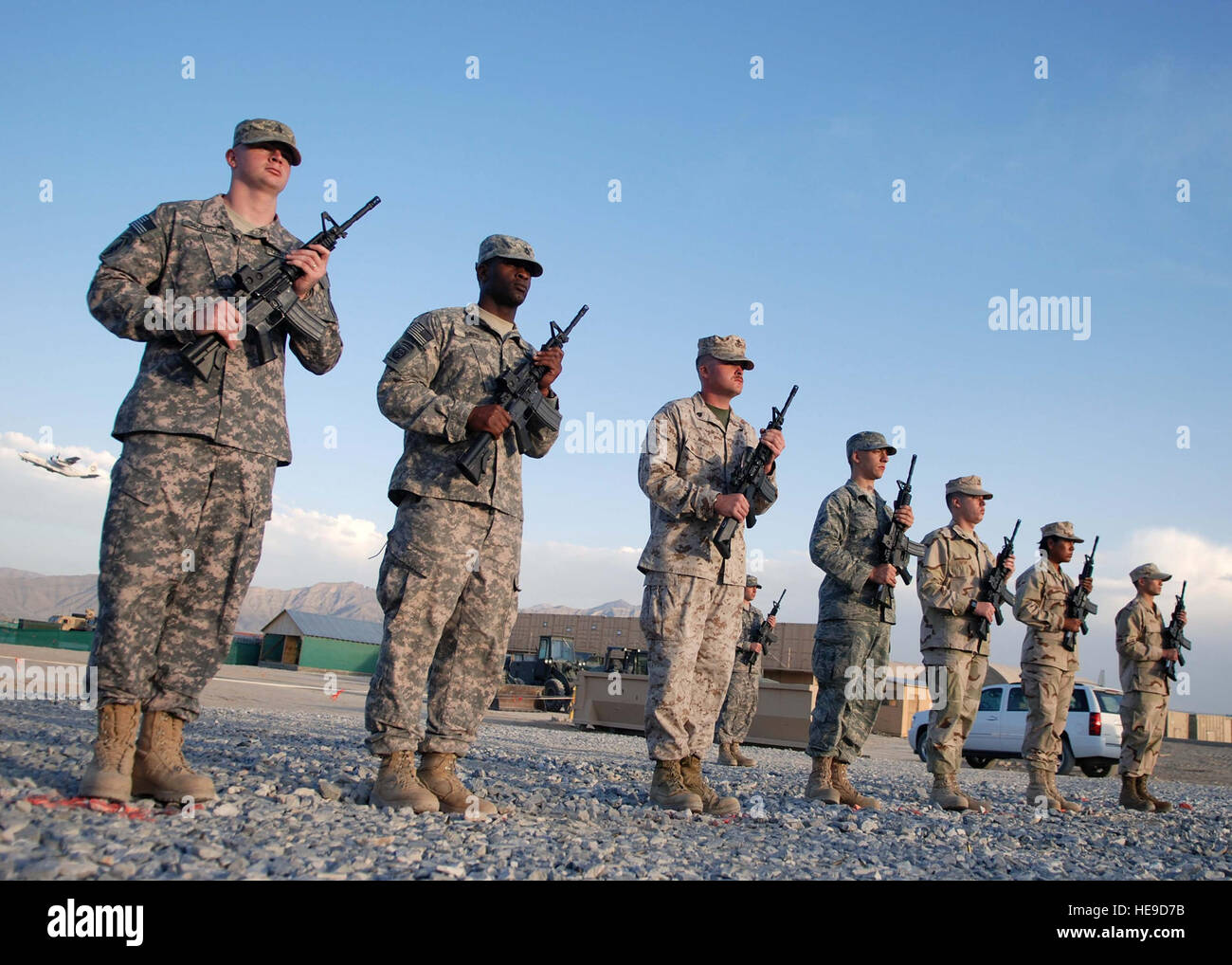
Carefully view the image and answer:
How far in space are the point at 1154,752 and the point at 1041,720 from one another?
5.99 ft

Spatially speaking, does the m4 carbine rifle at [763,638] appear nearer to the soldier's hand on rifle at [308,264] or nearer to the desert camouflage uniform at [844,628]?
the desert camouflage uniform at [844,628]

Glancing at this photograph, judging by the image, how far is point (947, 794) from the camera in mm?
6195

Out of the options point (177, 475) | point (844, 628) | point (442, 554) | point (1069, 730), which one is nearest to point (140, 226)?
point (177, 475)

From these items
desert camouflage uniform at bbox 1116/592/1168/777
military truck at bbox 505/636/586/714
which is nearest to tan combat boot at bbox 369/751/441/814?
desert camouflage uniform at bbox 1116/592/1168/777

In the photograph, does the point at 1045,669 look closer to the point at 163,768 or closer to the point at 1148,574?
the point at 1148,574

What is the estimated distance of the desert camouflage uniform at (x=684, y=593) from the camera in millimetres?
4770

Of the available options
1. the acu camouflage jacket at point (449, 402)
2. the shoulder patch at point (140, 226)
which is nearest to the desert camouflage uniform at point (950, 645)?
the acu camouflage jacket at point (449, 402)

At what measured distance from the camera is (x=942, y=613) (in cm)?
661

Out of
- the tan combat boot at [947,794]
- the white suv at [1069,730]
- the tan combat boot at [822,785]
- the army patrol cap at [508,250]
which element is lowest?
the white suv at [1069,730]

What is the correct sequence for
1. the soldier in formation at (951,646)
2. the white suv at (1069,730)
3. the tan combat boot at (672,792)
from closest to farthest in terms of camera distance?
the tan combat boot at (672,792) → the soldier in formation at (951,646) → the white suv at (1069,730)

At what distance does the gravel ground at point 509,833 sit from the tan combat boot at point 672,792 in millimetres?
145

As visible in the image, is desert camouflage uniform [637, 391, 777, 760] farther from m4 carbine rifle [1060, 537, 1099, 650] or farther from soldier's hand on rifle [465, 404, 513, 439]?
m4 carbine rifle [1060, 537, 1099, 650]

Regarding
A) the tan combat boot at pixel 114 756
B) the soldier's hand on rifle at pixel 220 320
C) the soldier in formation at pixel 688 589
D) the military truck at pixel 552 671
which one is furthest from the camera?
the military truck at pixel 552 671

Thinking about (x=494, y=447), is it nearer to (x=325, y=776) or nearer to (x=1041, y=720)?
(x=325, y=776)
